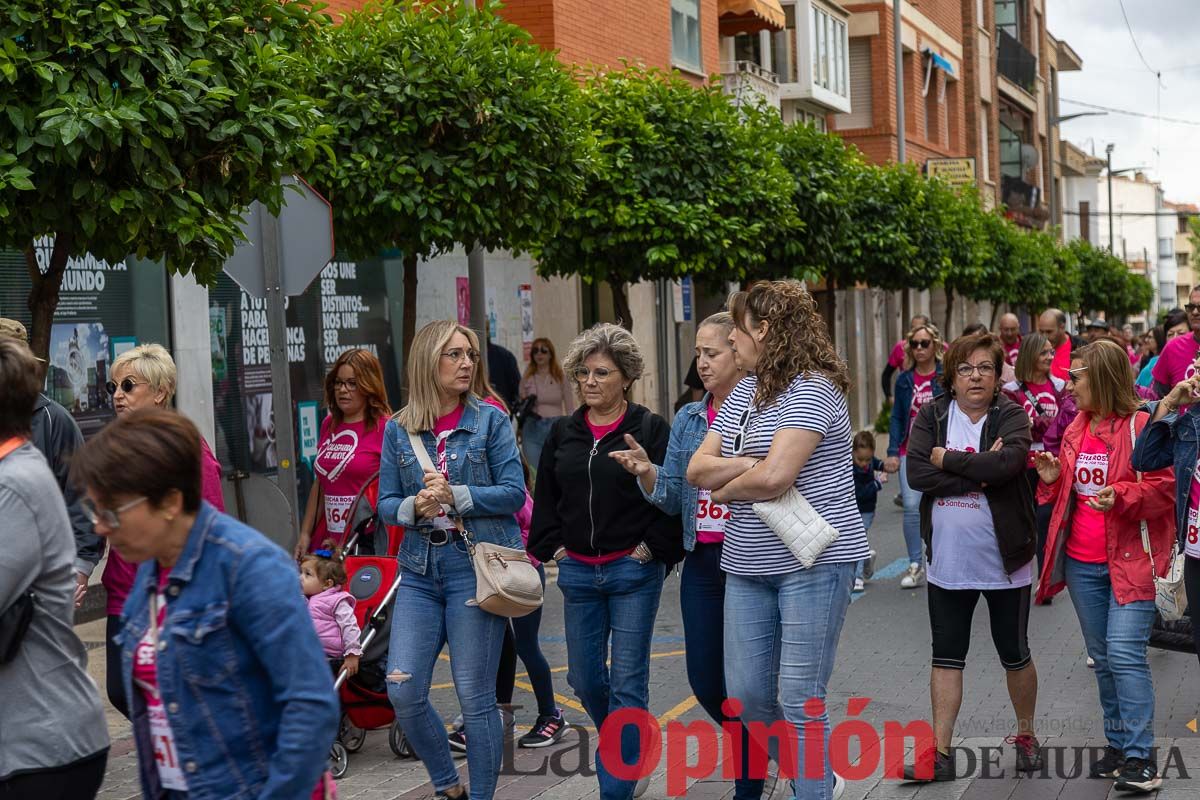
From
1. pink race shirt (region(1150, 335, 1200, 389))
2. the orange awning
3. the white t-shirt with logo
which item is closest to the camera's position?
the white t-shirt with logo

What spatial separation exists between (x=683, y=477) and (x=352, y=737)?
2.34 m

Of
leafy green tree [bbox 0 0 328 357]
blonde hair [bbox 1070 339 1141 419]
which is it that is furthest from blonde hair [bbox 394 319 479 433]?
blonde hair [bbox 1070 339 1141 419]

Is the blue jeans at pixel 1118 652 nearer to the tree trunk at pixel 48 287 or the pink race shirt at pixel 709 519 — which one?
the pink race shirt at pixel 709 519

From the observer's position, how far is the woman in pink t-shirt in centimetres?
764

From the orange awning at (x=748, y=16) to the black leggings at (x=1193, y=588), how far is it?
23724mm

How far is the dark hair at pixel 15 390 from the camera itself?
3803mm

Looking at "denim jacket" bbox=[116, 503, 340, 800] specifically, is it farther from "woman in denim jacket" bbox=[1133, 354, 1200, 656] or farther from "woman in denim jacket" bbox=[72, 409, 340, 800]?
"woman in denim jacket" bbox=[1133, 354, 1200, 656]

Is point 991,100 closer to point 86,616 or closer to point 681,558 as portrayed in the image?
point 86,616

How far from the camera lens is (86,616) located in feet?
37.2

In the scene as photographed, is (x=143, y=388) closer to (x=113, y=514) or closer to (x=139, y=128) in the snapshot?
(x=139, y=128)

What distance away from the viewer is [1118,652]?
21.2 ft

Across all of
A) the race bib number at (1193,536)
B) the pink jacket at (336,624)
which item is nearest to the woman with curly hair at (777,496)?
the race bib number at (1193,536)

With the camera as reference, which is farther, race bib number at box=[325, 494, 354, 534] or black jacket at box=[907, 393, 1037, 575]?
race bib number at box=[325, 494, 354, 534]

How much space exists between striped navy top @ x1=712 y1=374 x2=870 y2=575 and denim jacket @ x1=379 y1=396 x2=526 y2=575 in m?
0.87
